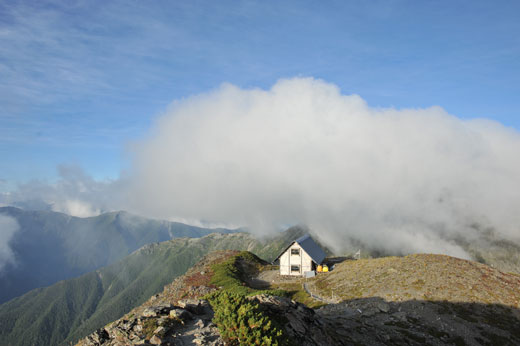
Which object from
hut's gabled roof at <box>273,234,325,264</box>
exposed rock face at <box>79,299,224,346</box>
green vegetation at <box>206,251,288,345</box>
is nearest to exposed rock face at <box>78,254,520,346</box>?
exposed rock face at <box>79,299,224,346</box>

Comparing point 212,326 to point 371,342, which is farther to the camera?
point 371,342

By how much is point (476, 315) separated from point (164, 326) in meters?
39.0

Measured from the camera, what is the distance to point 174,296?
61.2 meters

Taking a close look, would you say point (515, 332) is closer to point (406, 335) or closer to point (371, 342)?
point (406, 335)

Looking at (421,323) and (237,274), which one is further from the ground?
(421,323)

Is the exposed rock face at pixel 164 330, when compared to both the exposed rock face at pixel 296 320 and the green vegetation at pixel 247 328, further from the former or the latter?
the exposed rock face at pixel 296 320

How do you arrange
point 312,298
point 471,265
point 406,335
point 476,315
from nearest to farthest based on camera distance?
point 406,335 < point 476,315 < point 312,298 < point 471,265

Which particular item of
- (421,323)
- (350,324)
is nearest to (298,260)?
(421,323)

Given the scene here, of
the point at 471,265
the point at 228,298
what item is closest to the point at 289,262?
the point at 471,265

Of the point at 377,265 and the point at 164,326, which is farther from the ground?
the point at 164,326

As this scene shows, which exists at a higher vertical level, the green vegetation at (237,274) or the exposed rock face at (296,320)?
the exposed rock face at (296,320)

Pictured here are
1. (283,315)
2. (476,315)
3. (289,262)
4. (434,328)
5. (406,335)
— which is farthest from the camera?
(289,262)

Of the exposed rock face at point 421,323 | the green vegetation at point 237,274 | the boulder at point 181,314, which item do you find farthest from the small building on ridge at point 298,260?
the boulder at point 181,314

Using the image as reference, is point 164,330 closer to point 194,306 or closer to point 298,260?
point 194,306
